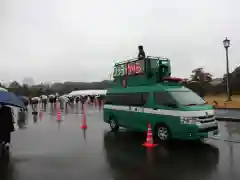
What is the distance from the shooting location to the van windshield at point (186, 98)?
9.75 meters

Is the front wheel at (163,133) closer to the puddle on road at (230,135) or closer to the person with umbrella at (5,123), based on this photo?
the puddle on road at (230,135)

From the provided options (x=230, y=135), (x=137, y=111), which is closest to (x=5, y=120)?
(x=137, y=111)

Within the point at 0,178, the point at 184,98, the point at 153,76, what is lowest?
the point at 0,178

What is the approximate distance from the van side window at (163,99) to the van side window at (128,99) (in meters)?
0.56

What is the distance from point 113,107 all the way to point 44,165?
6065 mm

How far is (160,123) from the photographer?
33.4 feet

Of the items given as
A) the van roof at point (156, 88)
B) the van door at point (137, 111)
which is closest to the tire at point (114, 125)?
the van door at point (137, 111)

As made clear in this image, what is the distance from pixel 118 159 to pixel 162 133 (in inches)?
106

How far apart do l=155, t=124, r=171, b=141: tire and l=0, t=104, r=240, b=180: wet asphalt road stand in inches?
14.2

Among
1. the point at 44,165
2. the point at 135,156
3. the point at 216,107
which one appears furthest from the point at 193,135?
the point at 216,107

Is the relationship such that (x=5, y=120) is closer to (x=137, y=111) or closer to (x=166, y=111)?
(x=137, y=111)

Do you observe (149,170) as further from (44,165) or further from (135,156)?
Answer: (44,165)

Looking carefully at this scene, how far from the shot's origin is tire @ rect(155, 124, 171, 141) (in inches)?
391

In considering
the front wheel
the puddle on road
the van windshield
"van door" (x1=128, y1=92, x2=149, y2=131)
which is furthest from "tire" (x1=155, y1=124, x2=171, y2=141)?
the puddle on road
